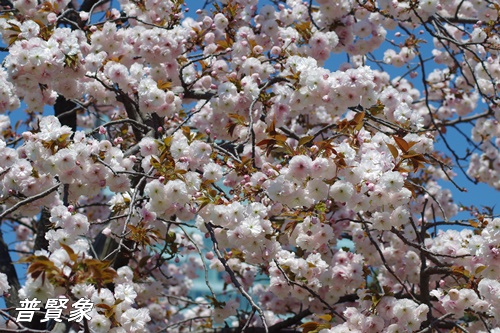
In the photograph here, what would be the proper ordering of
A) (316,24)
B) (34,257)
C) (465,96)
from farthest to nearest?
(465,96), (316,24), (34,257)

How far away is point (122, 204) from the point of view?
3.75m

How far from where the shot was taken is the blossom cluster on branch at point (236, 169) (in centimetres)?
305

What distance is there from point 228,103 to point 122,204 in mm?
815

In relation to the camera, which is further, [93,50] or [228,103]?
[93,50]

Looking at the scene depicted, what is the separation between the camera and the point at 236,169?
11.3 feet

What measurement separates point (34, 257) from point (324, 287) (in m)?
2.46

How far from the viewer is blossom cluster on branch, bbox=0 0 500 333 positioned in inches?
120

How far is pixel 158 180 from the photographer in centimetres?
308

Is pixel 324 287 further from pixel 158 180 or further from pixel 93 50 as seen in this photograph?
pixel 93 50

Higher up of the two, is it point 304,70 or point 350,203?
point 304,70

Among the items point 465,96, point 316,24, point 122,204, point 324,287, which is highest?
point 465,96

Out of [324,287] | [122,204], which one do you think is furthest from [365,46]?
[122,204]

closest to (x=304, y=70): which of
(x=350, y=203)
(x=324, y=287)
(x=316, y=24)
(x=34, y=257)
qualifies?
(x=350, y=203)

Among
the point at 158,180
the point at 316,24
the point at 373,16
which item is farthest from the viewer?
the point at 373,16
